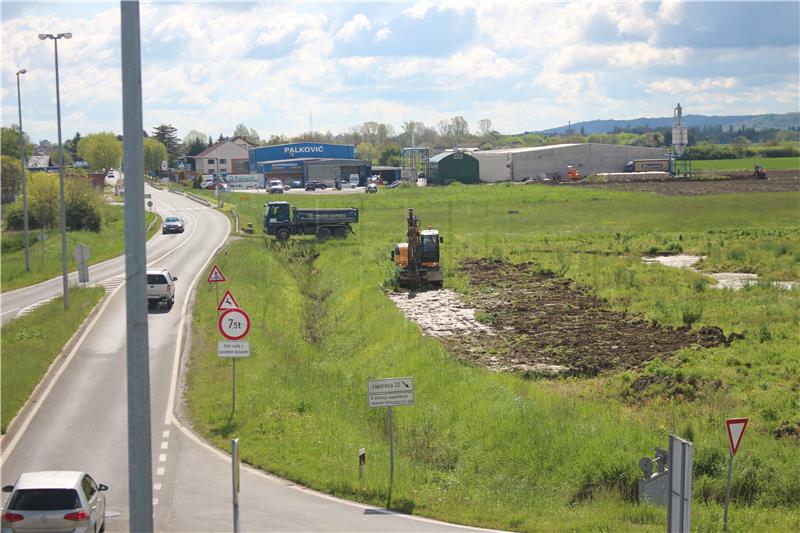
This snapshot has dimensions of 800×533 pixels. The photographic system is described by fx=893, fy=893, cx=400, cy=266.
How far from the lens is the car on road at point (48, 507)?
12438 mm

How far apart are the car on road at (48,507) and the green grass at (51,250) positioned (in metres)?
31.8

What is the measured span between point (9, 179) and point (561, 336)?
78158mm

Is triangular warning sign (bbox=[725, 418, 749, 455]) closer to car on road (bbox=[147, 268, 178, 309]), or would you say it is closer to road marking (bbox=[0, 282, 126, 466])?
road marking (bbox=[0, 282, 126, 466])

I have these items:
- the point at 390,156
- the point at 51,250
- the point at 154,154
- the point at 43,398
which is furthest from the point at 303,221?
the point at 390,156

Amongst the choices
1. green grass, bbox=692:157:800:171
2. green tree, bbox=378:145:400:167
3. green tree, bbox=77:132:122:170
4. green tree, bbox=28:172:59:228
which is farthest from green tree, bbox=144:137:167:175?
green grass, bbox=692:157:800:171

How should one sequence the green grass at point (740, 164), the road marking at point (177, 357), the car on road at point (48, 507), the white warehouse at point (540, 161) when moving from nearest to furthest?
the car on road at point (48, 507) < the road marking at point (177, 357) < the white warehouse at point (540, 161) < the green grass at point (740, 164)

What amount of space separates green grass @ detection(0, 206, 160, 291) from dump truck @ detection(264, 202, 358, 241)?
27.1ft

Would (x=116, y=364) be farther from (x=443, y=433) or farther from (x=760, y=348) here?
(x=760, y=348)

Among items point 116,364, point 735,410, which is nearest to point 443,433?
point 735,410

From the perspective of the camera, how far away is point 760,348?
27.8 meters

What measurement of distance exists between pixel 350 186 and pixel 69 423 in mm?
113500

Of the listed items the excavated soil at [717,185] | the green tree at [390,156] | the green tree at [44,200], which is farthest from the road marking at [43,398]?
the green tree at [390,156]

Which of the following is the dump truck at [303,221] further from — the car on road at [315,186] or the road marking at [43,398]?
the car on road at [315,186]

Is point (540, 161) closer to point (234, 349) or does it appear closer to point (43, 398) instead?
point (43, 398)
